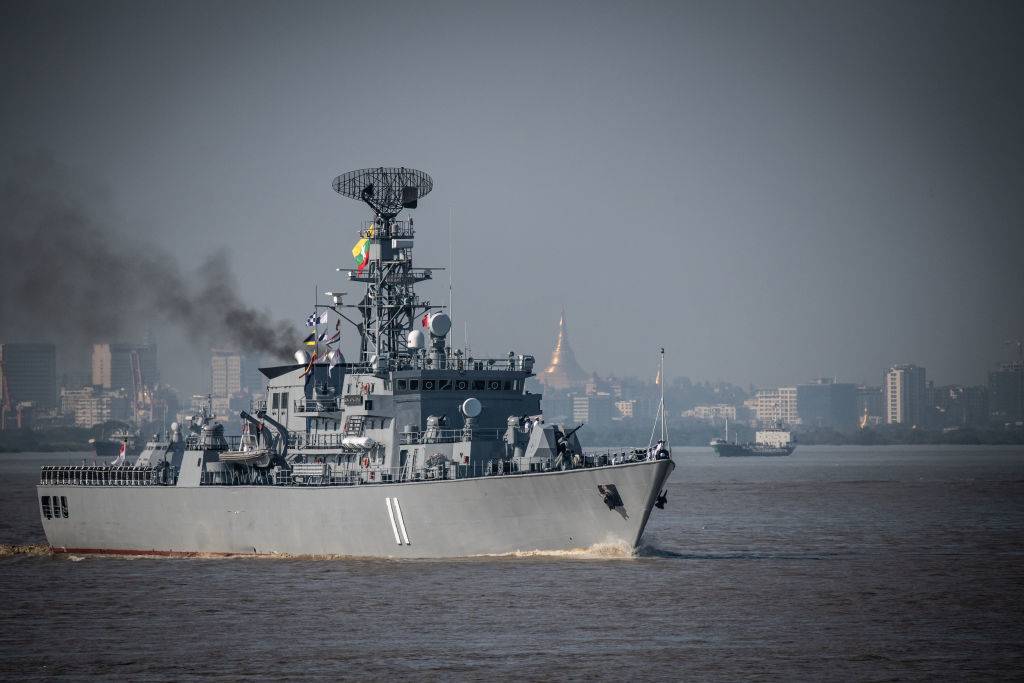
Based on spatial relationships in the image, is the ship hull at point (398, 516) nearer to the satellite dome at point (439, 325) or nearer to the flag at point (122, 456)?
the flag at point (122, 456)

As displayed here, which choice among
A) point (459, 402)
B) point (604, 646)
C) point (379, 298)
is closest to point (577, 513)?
point (459, 402)

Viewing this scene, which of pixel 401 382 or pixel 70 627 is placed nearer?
pixel 70 627

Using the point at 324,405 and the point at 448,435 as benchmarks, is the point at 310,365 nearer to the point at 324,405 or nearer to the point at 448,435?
the point at 324,405

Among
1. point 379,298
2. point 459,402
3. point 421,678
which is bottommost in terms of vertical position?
point 421,678

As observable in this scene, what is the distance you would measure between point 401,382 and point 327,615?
42.5 feet

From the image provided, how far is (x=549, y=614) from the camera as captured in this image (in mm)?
36844

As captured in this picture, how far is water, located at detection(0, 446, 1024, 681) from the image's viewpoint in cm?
3128

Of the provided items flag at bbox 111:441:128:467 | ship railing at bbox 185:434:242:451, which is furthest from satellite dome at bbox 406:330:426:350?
flag at bbox 111:441:128:467

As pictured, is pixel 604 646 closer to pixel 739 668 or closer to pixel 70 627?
pixel 739 668

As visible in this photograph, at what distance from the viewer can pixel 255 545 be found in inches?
2002

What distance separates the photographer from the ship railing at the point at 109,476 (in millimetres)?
55406

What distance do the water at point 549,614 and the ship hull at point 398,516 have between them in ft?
2.41

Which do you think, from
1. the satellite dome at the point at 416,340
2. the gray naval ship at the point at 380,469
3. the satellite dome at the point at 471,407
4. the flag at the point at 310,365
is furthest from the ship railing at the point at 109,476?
the satellite dome at the point at 471,407

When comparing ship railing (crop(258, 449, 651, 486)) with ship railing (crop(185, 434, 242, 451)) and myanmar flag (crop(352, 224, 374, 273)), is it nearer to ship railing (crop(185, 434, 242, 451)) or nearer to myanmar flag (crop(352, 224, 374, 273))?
ship railing (crop(185, 434, 242, 451))
